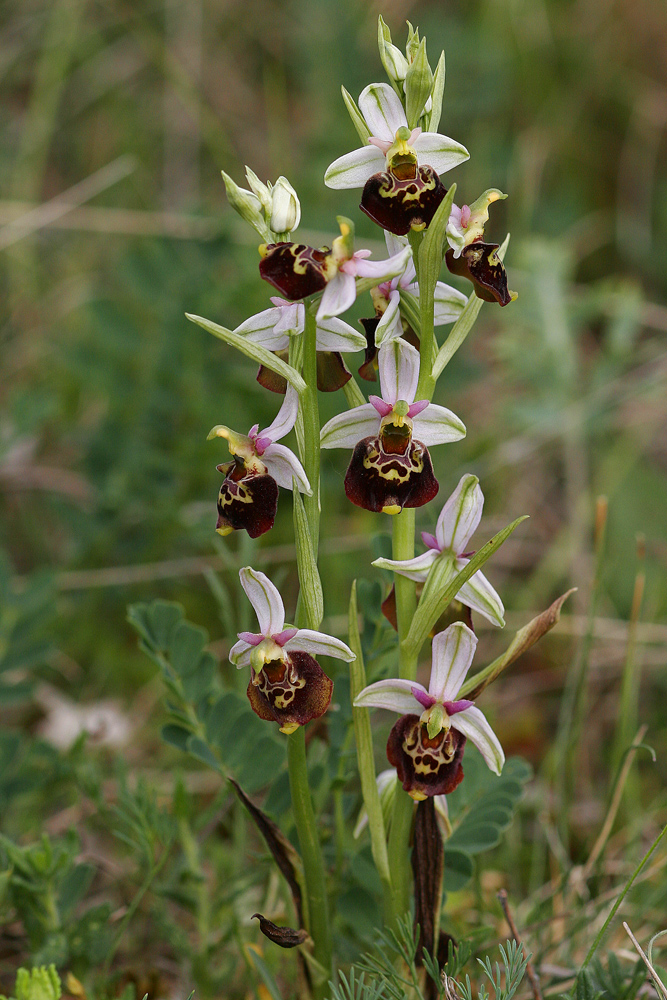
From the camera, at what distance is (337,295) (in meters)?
1.30

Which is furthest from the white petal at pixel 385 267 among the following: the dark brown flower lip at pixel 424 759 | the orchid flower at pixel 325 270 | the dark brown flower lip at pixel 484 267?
the dark brown flower lip at pixel 424 759

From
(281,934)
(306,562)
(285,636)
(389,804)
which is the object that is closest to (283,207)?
(306,562)

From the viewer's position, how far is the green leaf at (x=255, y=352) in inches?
50.5

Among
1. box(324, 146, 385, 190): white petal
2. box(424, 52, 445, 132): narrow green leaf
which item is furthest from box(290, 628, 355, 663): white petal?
box(424, 52, 445, 132): narrow green leaf

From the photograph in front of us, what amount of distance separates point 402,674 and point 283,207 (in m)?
0.73

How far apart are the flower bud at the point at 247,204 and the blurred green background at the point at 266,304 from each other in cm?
66

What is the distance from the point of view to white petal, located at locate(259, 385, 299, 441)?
137cm

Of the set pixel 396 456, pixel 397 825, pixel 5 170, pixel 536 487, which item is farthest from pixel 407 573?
pixel 5 170

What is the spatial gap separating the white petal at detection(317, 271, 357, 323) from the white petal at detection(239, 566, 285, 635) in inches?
15.2

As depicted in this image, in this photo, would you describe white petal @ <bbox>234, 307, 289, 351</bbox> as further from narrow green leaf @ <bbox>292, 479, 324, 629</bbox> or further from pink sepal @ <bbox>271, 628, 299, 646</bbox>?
pink sepal @ <bbox>271, 628, 299, 646</bbox>

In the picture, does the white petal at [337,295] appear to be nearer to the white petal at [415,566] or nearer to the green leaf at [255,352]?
the green leaf at [255,352]

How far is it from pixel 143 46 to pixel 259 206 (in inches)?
156

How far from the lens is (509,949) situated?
1.36 metres

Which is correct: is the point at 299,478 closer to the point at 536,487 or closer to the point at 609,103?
the point at 536,487
